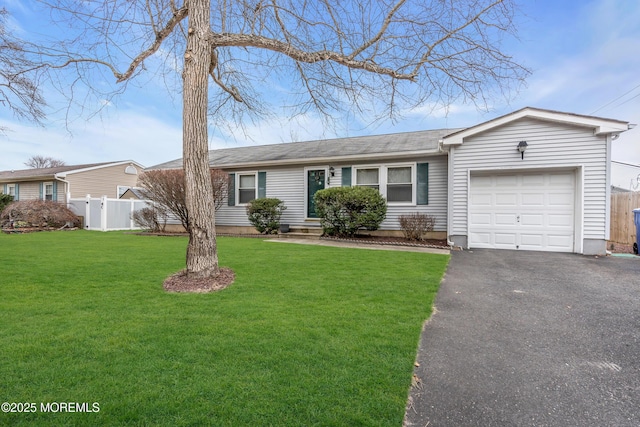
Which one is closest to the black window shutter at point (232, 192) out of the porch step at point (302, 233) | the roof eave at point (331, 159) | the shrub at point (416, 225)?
the roof eave at point (331, 159)

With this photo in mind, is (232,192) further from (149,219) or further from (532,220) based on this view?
(532,220)

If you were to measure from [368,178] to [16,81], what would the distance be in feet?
30.8

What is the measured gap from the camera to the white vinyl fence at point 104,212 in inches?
581

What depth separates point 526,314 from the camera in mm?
3611

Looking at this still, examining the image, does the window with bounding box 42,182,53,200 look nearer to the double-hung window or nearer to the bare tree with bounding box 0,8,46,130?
the bare tree with bounding box 0,8,46,130

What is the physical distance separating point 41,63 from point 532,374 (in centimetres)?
888

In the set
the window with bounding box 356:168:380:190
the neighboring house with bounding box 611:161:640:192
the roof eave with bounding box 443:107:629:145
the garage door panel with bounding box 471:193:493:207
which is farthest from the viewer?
the neighboring house with bounding box 611:161:640:192

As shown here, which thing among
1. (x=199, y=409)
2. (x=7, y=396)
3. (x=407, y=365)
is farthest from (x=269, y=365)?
(x=7, y=396)

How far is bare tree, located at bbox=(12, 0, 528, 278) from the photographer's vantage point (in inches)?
182

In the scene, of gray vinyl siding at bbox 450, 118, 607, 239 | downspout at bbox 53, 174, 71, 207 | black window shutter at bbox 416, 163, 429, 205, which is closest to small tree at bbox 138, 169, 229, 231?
black window shutter at bbox 416, 163, 429, 205

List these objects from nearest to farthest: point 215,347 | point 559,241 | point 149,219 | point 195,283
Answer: point 215,347
point 195,283
point 559,241
point 149,219

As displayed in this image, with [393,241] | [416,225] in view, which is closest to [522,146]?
[416,225]

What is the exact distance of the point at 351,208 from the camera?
959 cm

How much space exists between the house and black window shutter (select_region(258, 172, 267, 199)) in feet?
3.13
